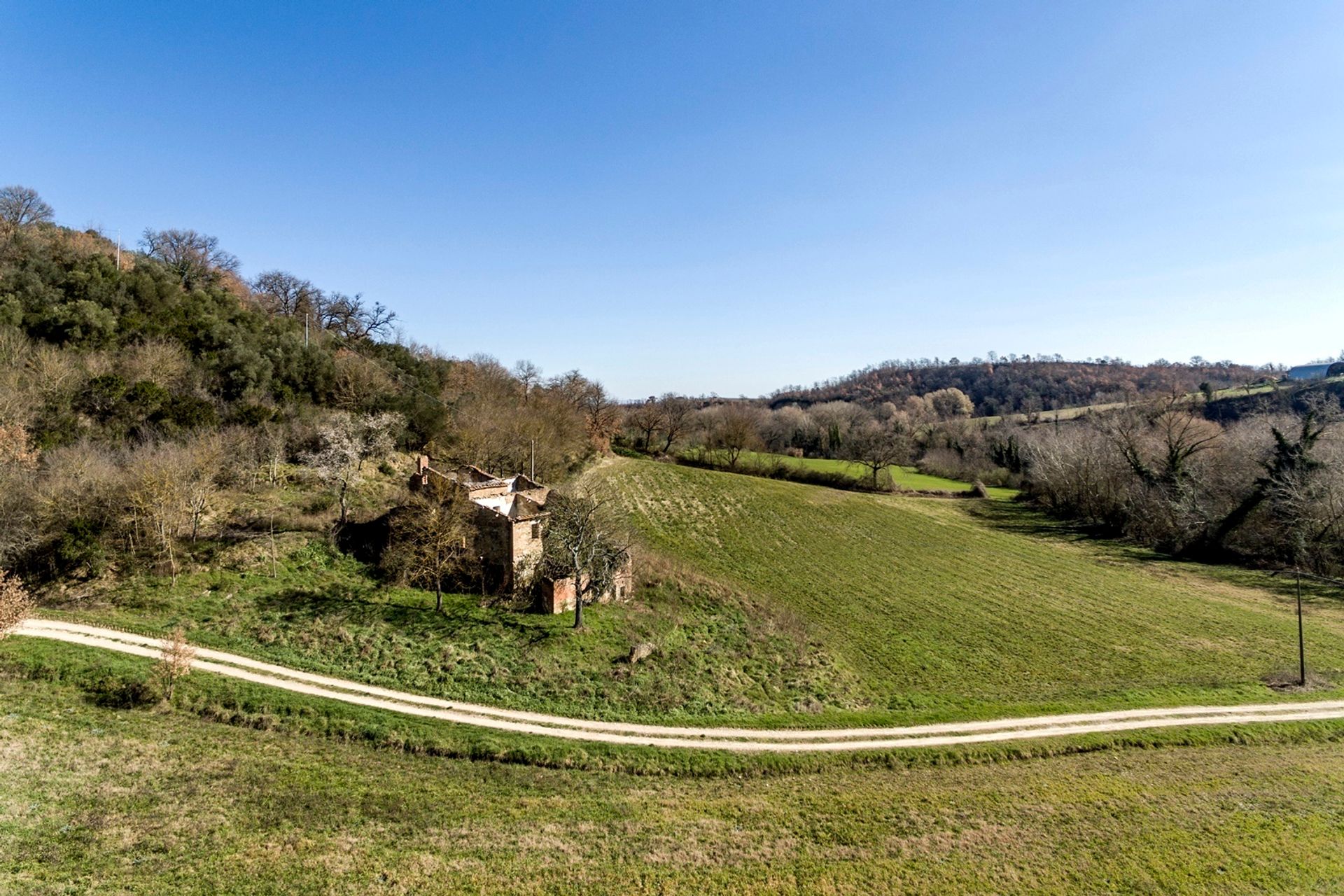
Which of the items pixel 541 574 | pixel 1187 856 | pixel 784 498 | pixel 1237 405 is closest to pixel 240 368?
pixel 541 574

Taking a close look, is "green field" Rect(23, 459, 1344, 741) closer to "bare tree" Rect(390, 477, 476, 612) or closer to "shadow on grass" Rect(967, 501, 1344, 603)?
"shadow on grass" Rect(967, 501, 1344, 603)

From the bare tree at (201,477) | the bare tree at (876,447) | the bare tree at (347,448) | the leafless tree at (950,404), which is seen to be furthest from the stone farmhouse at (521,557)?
the leafless tree at (950,404)

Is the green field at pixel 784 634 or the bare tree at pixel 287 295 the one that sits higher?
the bare tree at pixel 287 295

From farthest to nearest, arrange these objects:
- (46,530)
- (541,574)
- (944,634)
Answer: (944,634)
(541,574)
(46,530)

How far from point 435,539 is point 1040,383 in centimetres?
17006

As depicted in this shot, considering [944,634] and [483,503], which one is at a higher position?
[483,503]

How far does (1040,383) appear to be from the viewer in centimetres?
15675

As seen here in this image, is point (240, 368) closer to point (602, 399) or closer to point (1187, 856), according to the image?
point (602, 399)

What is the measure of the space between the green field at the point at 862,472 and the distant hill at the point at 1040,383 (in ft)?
213

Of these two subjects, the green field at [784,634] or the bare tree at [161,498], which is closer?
the green field at [784,634]

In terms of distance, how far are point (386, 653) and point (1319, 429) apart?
66.4 m

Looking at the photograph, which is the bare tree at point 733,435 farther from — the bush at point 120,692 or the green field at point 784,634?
the bush at point 120,692

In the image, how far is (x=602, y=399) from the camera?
79.1 m

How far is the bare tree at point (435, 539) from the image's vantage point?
27094 mm
